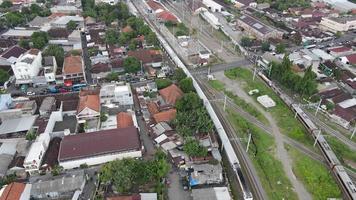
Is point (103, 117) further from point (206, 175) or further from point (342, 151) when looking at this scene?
point (342, 151)

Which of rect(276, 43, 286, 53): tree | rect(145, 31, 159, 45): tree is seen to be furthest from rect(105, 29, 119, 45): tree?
rect(276, 43, 286, 53): tree

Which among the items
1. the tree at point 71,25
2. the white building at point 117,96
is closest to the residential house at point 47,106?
the white building at point 117,96

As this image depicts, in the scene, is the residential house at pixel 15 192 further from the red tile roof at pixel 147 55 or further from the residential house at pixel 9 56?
the red tile roof at pixel 147 55

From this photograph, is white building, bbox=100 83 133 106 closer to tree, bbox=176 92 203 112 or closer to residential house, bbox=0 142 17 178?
tree, bbox=176 92 203 112

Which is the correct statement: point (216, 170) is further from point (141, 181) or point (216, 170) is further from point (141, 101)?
point (141, 101)

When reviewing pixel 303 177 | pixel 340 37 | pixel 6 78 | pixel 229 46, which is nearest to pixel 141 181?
pixel 303 177

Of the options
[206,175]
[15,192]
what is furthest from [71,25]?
[206,175]

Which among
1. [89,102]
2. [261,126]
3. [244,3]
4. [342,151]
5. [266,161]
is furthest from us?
[244,3]
